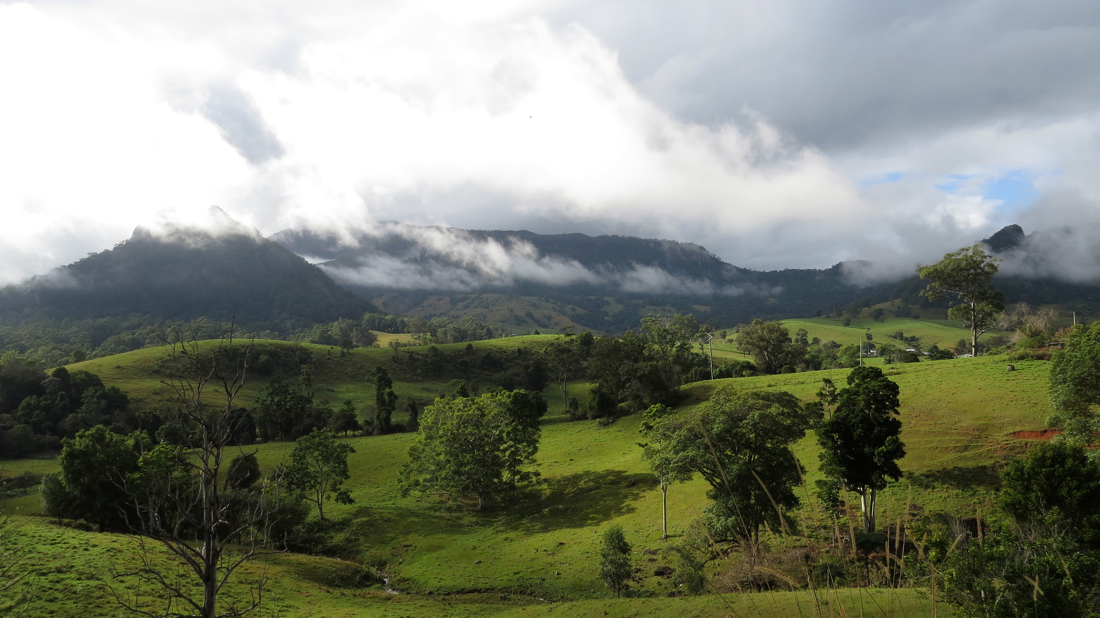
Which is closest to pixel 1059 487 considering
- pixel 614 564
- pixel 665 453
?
pixel 665 453

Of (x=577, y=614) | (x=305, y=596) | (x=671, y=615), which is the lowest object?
(x=305, y=596)

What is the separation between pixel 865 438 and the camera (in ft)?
88.4

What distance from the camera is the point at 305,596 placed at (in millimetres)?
27156

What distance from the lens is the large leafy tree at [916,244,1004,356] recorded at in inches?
2328

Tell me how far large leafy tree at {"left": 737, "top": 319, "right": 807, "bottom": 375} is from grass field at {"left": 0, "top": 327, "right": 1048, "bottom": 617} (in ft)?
89.2

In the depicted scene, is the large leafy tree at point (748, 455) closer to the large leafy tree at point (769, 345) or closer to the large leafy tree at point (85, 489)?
the large leafy tree at point (85, 489)

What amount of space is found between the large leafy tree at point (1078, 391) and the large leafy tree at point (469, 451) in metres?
40.0

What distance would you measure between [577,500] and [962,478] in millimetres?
28685

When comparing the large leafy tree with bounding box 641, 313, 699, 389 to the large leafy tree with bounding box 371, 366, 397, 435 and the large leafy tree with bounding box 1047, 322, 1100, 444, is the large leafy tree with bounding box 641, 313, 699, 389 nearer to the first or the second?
the large leafy tree with bounding box 371, 366, 397, 435

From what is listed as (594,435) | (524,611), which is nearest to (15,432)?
(594,435)

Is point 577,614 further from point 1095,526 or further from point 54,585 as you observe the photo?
point 54,585

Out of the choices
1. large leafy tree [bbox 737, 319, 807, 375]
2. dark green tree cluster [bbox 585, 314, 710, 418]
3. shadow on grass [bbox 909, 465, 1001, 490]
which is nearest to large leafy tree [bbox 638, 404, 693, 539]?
shadow on grass [bbox 909, 465, 1001, 490]

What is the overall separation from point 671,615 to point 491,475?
3005 cm

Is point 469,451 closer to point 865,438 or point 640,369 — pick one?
point 640,369
